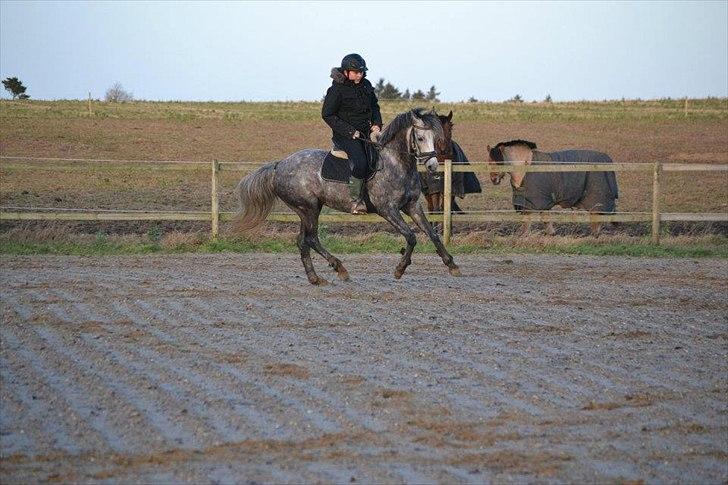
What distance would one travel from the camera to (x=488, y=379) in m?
6.75

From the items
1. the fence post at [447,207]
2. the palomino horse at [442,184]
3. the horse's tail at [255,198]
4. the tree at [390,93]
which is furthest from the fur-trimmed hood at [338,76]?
the tree at [390,93]

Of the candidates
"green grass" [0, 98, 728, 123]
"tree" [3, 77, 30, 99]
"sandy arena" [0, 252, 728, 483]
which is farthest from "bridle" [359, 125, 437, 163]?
"tree" [3, 77, 30, 99]

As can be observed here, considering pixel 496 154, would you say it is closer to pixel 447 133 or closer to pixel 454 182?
pixel 454 182

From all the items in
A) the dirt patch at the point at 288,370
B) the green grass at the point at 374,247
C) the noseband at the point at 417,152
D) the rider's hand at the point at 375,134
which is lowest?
the green grass at the point at 374,247

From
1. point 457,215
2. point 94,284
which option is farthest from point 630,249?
point 94,284

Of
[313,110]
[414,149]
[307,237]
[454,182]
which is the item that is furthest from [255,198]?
[313,110]

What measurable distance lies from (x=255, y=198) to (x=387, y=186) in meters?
1.84

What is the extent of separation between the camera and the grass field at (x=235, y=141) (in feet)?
74.5

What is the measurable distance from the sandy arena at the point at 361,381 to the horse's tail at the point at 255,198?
3.47ft

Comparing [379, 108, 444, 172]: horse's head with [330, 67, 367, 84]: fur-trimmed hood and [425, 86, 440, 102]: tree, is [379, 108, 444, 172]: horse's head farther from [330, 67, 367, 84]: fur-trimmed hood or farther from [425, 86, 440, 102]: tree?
[425, 86, 440, 102]: tree

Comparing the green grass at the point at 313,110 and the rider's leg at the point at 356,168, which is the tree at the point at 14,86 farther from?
the rider's leg at the point at 356,168

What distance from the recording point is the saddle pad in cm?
1141

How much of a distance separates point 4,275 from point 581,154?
33.2 feet

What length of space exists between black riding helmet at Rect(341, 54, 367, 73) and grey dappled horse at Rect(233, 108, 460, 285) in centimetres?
70
